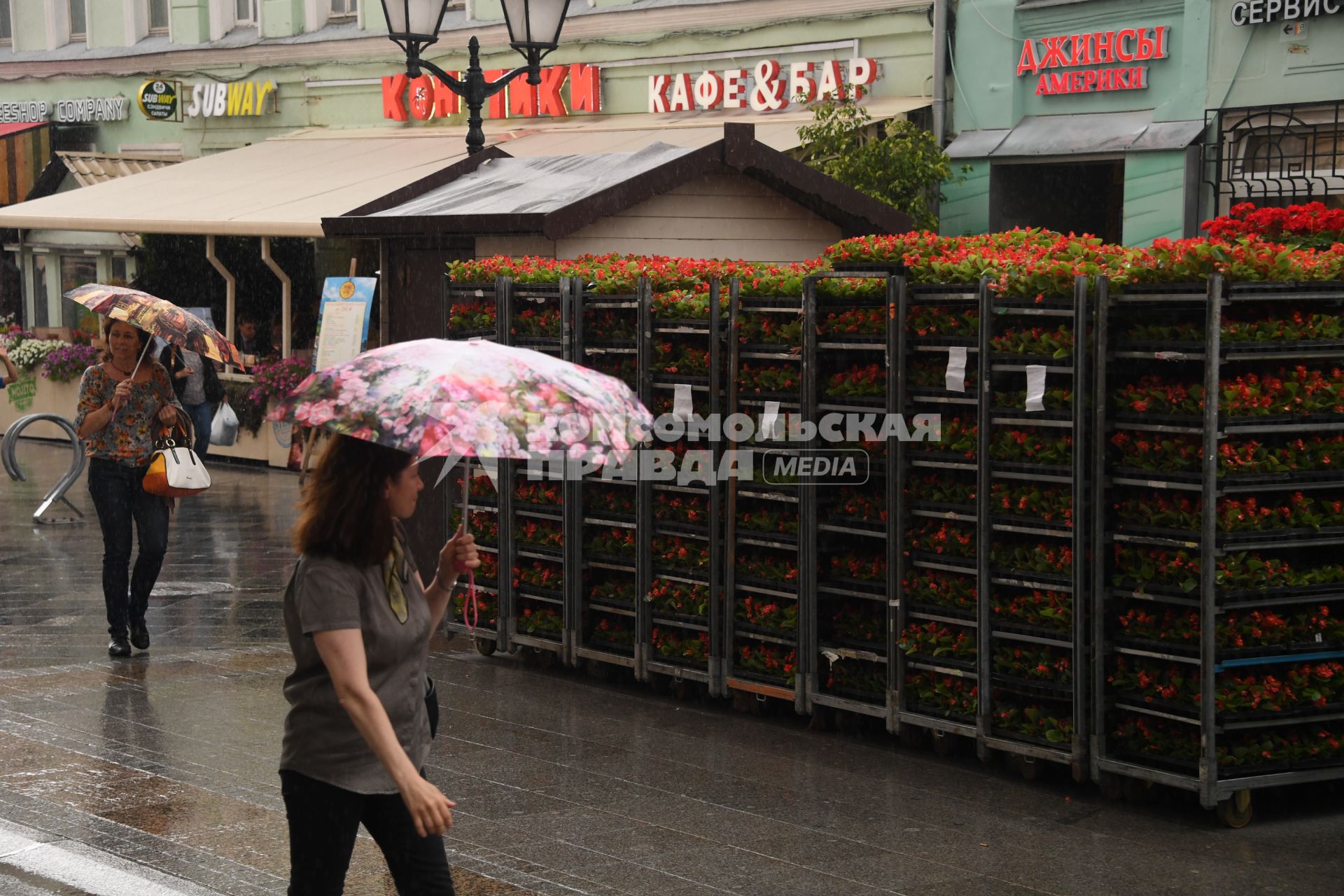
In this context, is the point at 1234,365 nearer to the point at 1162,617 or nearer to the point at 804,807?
the point at 1162,617

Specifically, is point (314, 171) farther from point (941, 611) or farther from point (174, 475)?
point (941, 611)

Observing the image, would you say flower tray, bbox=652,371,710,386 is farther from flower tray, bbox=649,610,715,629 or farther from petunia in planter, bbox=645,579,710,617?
flower tray, bbox=649,610,715,629

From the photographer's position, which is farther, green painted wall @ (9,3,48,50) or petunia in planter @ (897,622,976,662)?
green painted wall @ (9,3,48,50)

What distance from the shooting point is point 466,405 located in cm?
446

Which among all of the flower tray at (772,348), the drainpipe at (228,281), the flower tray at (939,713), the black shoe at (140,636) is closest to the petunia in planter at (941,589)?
the flower tray at (939,713)

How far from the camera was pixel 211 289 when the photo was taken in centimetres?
2311

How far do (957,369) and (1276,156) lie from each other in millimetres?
8435

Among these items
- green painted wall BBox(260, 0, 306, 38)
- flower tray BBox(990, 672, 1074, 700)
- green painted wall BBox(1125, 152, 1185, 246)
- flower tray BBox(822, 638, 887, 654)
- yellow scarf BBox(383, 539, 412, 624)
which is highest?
green painted wall BBox(260, 0, 306, 38)

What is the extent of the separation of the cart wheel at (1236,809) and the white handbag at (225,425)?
14.6 m

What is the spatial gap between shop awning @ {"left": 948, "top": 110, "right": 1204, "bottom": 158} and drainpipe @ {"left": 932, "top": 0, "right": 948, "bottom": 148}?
236mm

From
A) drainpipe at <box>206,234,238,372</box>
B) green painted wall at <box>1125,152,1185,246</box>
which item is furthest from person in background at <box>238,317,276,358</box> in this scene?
green painted wall at <box>1125,152,1185,246</box>

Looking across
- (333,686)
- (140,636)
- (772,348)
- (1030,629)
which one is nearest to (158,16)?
(140,636)

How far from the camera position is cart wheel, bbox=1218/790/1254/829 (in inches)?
264

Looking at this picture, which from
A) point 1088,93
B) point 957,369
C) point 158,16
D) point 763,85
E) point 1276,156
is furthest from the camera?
point 158,16
